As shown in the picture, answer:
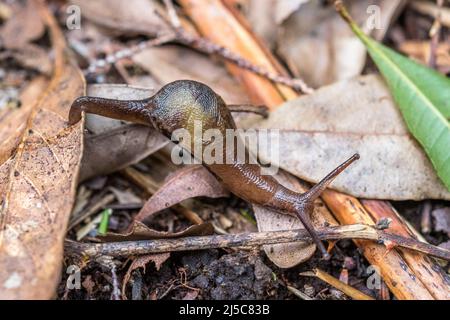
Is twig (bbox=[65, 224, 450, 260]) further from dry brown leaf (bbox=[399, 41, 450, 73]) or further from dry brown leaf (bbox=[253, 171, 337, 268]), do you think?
dry brown leaf (bbox=[399, 41, 450, 73])

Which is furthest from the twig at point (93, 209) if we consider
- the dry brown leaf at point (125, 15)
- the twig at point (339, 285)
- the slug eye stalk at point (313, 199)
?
the dry brown leaf at point (125, 15)

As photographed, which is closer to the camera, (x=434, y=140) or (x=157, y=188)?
(x=434, y=140)

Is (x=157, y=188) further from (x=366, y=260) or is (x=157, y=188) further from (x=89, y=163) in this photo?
(x=366, y=260)

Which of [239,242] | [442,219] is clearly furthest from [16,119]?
[442,219]

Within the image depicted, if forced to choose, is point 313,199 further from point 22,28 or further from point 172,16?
point 22,28

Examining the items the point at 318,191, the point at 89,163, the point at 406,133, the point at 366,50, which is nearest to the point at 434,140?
the point at 406,133
